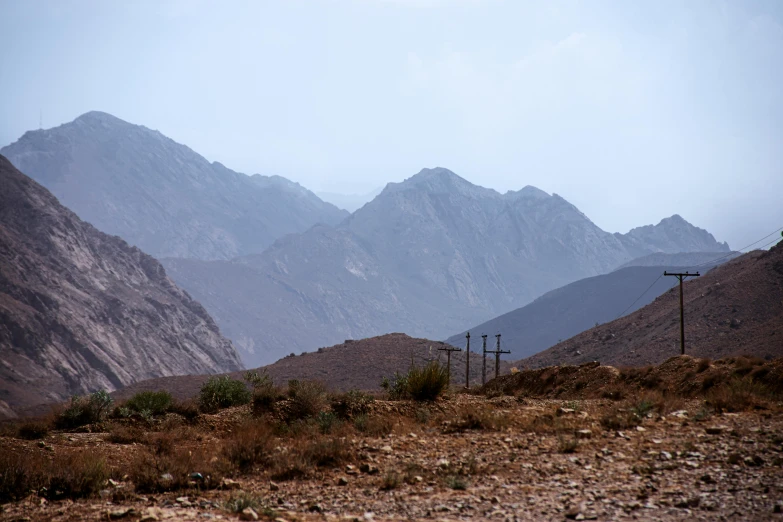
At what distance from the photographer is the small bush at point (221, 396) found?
17586 millimetres

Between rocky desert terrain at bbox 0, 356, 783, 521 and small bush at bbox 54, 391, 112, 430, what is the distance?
3.46 ft

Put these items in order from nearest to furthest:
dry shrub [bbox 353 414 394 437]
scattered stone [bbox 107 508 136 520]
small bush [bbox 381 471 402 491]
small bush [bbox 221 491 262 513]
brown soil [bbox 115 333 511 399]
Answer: scattered stone [bbox 107 508 136 520]
small bush [bbox 221 491 262 513]
small bush [bbox 381 471 402 491]
dry shrub [bbox 353 414 394 437]
brown soil [bbox 115 333 511 399]

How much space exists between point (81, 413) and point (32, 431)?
183 cm

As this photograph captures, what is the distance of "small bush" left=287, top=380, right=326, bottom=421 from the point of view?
14.8 metres

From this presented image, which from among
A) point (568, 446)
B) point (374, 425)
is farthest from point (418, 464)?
point (374, 425)

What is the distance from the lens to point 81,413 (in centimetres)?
1623

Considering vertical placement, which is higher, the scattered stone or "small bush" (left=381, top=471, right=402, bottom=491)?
"small bush" (left=381, top=471, right=402, bottom=491)

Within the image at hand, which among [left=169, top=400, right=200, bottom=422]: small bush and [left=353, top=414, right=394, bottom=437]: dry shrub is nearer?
[left=353, top=414, right=394, bottom=437]: dry shrub

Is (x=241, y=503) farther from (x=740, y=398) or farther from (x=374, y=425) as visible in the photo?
(x=740, y=398)

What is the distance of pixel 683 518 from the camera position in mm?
6934

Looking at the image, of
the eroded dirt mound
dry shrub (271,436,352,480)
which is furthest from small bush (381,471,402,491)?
the eroded dirt mound

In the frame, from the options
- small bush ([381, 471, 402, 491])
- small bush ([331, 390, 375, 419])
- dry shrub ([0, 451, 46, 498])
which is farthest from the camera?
small bush ([331, 390, 375, 419])

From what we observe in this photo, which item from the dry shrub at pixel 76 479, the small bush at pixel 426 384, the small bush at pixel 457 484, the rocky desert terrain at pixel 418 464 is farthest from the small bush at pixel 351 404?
the dry shrub at pixel 76 479

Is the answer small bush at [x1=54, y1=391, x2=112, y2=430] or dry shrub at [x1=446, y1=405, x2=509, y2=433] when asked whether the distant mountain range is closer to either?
small bush at [x1=54, y1=391, x2=112, y2=430]
